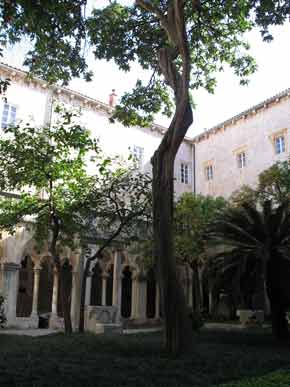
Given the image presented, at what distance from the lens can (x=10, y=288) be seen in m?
16.8

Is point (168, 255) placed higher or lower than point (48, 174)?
lower

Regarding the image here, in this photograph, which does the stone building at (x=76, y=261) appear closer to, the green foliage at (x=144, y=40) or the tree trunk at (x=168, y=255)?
the green foliage at (x=144, y=40)

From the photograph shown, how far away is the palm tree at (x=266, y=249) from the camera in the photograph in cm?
1070

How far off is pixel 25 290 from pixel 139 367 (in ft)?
66.9

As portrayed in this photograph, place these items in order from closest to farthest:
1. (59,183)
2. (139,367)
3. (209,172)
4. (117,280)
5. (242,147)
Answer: (139,367) < (59,183) < (117,280) < (242,147) < (209,172)

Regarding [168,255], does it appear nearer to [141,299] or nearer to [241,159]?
[141,299]

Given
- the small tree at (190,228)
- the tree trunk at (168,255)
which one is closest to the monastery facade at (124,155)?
the small tree at (190,228)

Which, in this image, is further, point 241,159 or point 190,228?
point 241,159

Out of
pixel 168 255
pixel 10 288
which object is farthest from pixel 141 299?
pixel 168 255

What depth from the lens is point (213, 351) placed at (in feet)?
26.5

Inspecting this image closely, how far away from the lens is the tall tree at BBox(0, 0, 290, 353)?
7.61m

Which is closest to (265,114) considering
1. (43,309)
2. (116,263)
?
(116,263)

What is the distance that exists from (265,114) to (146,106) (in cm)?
1490

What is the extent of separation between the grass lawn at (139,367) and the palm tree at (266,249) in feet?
7.86
